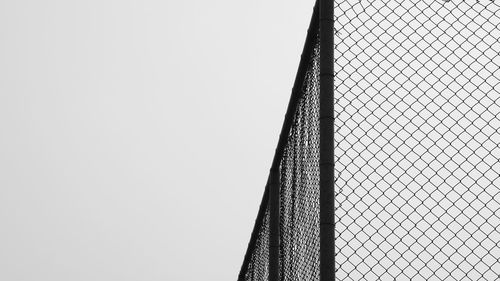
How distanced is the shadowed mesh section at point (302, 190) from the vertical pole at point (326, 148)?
1.08 ft

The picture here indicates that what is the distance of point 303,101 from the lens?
10.8 ft

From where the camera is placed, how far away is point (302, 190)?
3201 mm

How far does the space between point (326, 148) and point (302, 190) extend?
0.86 metres

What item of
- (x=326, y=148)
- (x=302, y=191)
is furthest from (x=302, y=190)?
(x=326, y=148)

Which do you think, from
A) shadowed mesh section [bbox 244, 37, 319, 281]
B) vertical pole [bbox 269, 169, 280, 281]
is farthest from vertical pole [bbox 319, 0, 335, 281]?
vertical pole [bbox 269, 169, 280, 281]

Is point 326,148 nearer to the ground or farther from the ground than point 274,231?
farther from the ground

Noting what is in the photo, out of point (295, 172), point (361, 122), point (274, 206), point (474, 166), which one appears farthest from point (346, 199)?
point (274, 206)

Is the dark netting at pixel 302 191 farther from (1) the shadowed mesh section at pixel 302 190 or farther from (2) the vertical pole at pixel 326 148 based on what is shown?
(2) the vertical pole at pixel 326 148

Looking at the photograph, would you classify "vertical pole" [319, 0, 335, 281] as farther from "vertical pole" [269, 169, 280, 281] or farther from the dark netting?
A: "vertical pole" [269, 169, 280, 281]

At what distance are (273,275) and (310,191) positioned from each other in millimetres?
952

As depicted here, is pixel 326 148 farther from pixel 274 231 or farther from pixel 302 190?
pixel 274 231

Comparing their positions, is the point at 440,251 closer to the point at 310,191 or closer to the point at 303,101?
the point at 310,191

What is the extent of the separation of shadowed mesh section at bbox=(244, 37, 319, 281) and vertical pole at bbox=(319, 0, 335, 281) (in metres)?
0.33

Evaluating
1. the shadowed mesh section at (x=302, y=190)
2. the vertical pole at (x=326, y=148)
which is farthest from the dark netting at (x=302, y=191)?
the vertical pole at (x=326, y=148)
